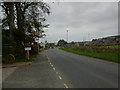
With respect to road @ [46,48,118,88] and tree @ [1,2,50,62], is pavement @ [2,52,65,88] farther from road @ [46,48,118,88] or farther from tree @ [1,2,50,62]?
tree @ [1,2,50,62]

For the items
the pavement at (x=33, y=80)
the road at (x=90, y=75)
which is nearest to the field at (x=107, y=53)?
the road at (x=90, y=75)

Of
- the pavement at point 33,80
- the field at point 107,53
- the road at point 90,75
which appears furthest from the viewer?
the field at point 107,53

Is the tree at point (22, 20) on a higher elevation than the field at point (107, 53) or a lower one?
higher

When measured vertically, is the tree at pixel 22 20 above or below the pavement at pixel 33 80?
above

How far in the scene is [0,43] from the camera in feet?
79.2

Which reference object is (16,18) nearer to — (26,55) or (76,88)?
(26,55)

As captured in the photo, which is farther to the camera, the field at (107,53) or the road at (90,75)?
the field at (107,53)

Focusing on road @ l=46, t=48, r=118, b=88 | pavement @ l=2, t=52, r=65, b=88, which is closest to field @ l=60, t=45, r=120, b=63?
road @ l=46, t=48, r=118, b=88

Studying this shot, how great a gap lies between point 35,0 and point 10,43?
26.0 feet

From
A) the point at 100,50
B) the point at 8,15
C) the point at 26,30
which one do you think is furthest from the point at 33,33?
the point at 100,50

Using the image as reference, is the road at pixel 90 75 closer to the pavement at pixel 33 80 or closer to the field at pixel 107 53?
the pavement at pixel 33 80

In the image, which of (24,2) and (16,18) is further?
(16,18)

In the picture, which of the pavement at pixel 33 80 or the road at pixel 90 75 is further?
the pavement at pixel 33 80

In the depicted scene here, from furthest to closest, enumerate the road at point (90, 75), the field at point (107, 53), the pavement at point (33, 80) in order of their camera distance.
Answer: the field at point (107, 53) → the pavement at point (33, 80) → the road at point (90, 75)
